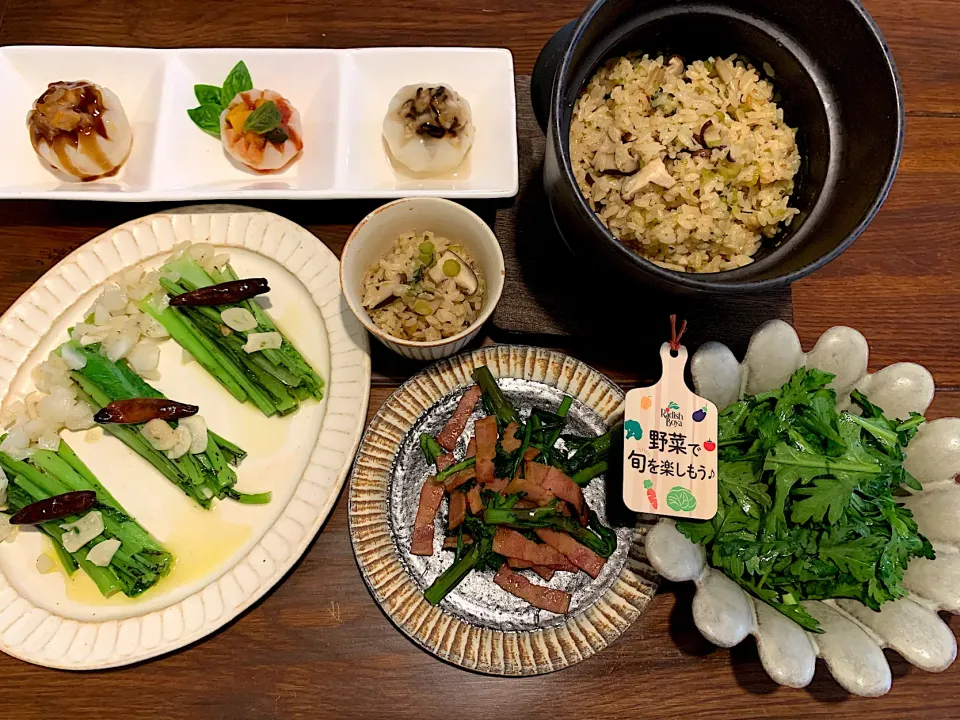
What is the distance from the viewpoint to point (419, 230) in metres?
1.57

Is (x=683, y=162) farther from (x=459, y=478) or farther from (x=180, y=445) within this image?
(x=180, y=445)

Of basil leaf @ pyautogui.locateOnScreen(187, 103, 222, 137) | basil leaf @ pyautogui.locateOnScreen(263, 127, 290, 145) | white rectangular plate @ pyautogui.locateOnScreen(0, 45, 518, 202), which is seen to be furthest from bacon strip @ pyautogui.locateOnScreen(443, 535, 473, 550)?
basil leaf @ pyautogui.locateOnScreen(187, 103, 222, 137)

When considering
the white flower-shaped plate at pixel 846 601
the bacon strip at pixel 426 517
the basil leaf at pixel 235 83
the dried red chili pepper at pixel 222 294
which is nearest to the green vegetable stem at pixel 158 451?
the dried red chili pepper at pixel 222 294

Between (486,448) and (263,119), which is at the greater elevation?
(263,119)

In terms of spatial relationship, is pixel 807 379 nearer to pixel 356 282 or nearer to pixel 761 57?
pixel 761 57

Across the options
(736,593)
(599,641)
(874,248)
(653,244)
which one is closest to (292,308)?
(653,244)

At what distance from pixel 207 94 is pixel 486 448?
1342mm

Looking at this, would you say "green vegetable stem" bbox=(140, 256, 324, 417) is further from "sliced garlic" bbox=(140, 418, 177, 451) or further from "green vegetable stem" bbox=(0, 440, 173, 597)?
"green vegetable stem" bbox=(0, 440, 173, 597)

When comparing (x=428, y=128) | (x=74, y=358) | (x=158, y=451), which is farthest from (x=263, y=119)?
(x=158, y=451)

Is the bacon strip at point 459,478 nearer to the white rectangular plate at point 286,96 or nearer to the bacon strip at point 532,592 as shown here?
the bacon strip at point 532,592

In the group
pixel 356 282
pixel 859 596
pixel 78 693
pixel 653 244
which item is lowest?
pixel 78 693

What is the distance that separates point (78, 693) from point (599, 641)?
4.00 feet

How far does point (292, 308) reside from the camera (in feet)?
5.45

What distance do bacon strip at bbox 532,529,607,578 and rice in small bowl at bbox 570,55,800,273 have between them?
68 cm
